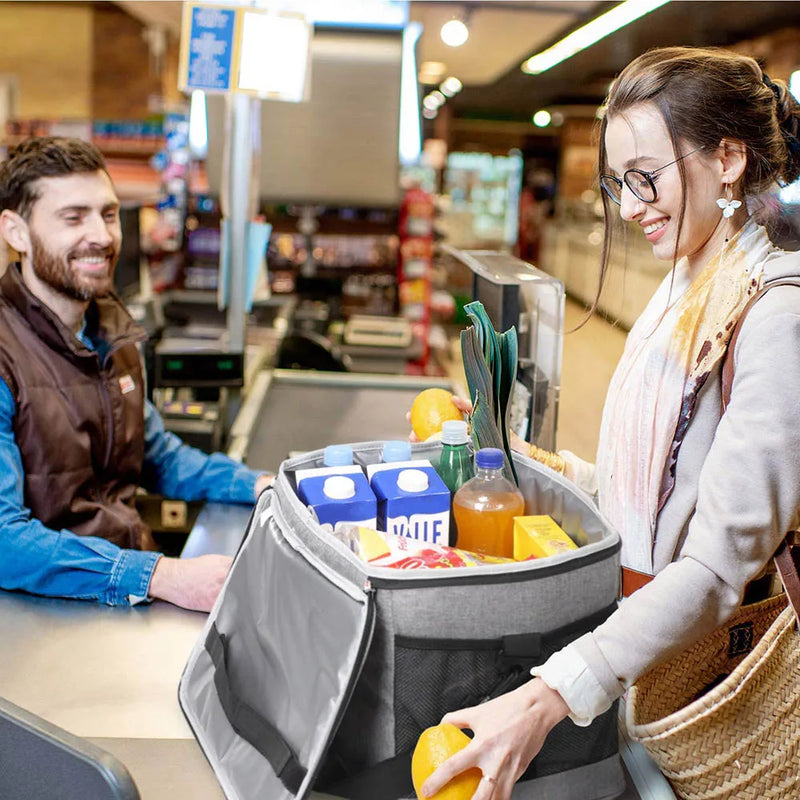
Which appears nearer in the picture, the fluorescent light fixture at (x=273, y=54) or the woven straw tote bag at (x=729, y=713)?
the woven straw tote bag at (x=729, y=713)

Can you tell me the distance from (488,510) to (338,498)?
8.0 inches

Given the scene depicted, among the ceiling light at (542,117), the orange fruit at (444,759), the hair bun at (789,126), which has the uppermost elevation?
the ceiling light at (542,117)

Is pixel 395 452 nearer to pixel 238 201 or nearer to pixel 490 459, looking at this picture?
pixel 490 459

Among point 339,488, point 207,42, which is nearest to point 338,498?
Result: point 339,488

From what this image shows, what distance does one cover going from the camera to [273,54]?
328 cm

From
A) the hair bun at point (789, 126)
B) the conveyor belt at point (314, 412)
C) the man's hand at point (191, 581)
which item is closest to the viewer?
the hair bun at point (789, 126)

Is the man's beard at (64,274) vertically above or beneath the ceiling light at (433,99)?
beneath

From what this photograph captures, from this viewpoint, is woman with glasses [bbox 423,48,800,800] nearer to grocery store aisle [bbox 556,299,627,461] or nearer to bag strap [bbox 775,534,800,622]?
bag strap [bbox 775,534,800,622]

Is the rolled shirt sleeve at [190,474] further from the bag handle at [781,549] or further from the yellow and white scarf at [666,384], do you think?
the bag handle at [781,549]

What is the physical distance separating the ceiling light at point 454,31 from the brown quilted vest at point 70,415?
587 cm

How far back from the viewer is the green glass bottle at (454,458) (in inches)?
52.5

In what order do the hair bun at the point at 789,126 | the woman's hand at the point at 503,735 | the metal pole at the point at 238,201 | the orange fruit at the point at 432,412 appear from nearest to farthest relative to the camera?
the woman's hand at the point at 503,735, the hair bun at the point at 789,126, the orange fruit at the point at 432,412, the metal pole at the point at 238,201

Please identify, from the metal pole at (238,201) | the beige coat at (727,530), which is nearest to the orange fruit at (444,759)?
the beige coat at (727,530)

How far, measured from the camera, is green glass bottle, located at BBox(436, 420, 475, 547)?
133cm
